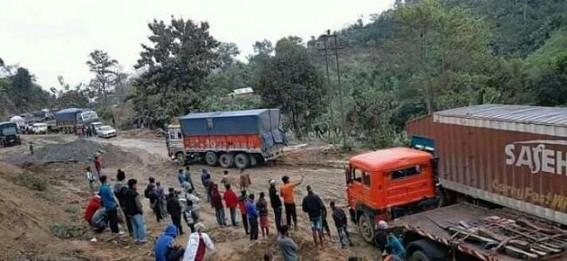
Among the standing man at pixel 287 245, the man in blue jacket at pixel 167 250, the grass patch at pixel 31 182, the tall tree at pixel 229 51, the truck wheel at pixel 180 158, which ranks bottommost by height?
the truck wheel at pixel 180 158

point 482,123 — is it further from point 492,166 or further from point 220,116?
point 220,116

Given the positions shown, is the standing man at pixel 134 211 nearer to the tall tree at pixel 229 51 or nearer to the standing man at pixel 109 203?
the standing man at pixel 109 203

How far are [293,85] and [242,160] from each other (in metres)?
12.6

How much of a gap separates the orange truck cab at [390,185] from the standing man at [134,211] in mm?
5377

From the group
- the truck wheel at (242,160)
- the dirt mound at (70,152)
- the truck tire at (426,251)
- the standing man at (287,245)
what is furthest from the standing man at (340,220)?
the dirt mound at (70,152)

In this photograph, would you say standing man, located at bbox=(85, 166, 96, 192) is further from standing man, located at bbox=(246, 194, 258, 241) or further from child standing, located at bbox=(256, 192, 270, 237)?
standing man, located at bbox=(246, 194, 258, 241)

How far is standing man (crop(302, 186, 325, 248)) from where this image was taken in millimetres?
12477

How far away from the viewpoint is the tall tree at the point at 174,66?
45.0m

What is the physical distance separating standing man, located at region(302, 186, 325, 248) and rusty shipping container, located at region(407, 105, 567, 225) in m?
3.36

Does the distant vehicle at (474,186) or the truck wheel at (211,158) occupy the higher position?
the distant vehicle at (474,186)

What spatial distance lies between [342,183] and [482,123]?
10009 mm

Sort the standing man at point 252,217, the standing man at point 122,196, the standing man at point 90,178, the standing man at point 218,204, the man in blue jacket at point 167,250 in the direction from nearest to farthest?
the man in blue jacket at point 167,250 < the standing man at point 122,196 < the standing man at point 252,217 < the standing man at point 218,204 < the standing man at point 90,178

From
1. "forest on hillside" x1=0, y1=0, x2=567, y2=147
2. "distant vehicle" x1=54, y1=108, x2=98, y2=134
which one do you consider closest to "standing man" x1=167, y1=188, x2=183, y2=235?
"forest on hillside" x1=0, y1=0, x2=567, y2=147

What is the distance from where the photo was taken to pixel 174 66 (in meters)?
45.3
